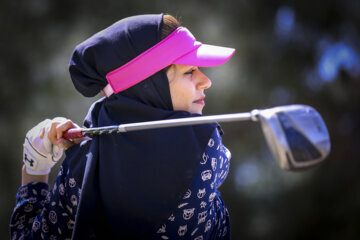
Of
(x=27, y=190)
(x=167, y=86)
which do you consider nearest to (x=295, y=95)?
(x=167, y=86)

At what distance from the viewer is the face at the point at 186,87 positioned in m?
1.07

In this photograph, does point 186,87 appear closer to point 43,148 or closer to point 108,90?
point 108,90

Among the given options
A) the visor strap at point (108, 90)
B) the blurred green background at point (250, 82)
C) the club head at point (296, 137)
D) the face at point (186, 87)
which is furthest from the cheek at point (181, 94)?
the blurred green background at point (250, 82)

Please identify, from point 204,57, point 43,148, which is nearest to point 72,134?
point 43,148

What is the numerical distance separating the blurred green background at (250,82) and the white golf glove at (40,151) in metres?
1.34

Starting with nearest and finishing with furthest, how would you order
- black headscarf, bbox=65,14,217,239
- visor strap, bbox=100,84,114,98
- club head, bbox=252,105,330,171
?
club head, bbox=252,105,330,171, black headscarf, bbox=65,14,217,239, visor strap, bbox=100,84,114,98

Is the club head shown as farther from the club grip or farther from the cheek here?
the club grip

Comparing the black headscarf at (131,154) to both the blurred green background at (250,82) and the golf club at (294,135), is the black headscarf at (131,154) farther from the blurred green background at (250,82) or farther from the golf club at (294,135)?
the blurred green background at (250,82)

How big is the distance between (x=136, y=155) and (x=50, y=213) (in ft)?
0.97

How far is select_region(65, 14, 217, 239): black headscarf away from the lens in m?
0.98

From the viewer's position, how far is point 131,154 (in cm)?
100

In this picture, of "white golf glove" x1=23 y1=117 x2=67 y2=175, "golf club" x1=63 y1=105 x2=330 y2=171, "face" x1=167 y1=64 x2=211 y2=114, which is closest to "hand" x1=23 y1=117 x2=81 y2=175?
"white golf glove" x1=23 y1=117 x2=67 y2=175

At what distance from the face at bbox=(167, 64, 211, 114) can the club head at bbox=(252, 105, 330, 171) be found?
1.01 feet

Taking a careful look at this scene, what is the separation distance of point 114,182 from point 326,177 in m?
2.09
